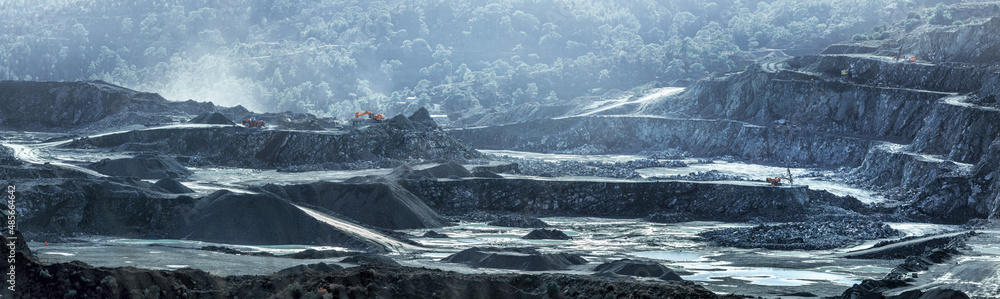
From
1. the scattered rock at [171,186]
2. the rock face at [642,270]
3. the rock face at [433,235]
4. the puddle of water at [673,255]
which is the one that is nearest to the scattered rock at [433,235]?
the rock face at [433,235]

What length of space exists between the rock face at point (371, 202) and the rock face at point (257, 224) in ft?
24.0

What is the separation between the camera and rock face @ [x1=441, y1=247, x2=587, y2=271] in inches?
1232

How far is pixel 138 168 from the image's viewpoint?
57500mm

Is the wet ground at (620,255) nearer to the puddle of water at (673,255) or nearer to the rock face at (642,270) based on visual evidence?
the puddle of water at (673,255)

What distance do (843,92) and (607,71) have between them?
66572 millimetres

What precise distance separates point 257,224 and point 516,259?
483 inches

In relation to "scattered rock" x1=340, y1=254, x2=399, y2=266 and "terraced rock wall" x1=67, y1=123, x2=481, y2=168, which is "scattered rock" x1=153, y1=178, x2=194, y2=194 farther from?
"terraced rock wall" x1=67, y1=123, x2=481, y2=168

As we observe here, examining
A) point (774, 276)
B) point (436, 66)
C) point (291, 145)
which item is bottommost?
point (774, 276)

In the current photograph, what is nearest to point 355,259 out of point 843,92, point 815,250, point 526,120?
point 815,250

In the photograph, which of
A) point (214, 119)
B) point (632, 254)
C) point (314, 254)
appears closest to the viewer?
point (314, 254)

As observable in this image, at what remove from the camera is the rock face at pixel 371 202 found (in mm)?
46969

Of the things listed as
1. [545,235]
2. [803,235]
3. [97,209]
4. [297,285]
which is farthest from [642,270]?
[97,209]

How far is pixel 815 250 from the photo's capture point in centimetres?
3888

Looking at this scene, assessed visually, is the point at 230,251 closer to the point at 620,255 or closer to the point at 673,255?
the point at 620,255
